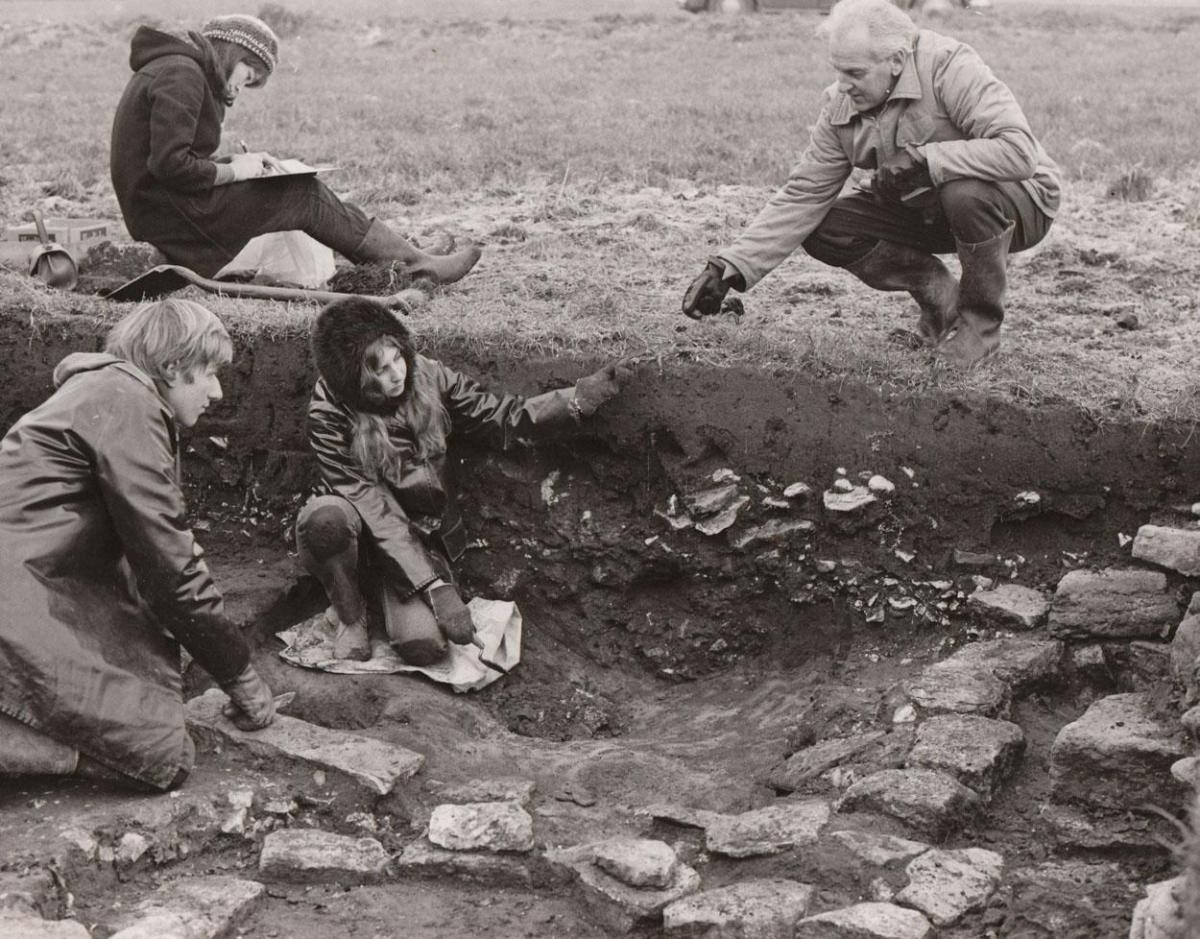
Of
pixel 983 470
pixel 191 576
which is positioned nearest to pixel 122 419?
pixel 191 576

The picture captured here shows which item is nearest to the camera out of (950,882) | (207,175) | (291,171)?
(950,882)

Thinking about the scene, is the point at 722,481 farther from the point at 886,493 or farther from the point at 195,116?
the point at 195,116

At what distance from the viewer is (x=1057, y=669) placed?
4.93m

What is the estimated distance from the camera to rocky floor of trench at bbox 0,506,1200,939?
3816mm

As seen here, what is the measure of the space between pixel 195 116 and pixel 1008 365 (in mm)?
3455

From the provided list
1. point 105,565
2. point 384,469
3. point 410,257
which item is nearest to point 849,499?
point 384,469

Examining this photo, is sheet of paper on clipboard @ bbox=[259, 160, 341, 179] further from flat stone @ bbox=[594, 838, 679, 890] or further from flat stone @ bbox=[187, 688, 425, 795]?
flat stone @ bbox=[594, 838, 679, 890]

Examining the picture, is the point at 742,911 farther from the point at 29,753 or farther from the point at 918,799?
the point at 29,753

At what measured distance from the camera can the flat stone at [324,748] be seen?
178 inches

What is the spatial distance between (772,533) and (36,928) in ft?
9.87

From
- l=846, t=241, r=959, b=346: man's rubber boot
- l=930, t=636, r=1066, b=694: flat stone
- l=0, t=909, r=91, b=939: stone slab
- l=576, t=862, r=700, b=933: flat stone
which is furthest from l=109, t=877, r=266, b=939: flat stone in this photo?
l=846, t=241, r=959, b=346: man's rubber boot

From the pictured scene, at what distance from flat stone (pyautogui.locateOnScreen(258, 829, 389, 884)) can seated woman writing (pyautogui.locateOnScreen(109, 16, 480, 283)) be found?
3230 mm

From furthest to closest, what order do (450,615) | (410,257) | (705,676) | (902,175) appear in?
(410,257), (705,676), (902,175), (450,615)

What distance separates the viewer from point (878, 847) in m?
3.97
